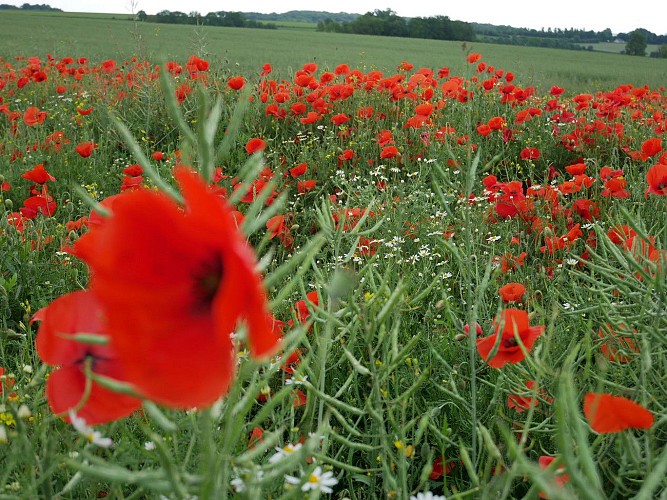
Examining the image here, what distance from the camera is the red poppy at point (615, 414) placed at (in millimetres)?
734

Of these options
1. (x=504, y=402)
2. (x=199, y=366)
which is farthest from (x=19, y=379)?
(x=199, y=366)

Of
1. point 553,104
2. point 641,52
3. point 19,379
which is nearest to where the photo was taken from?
point 19,379

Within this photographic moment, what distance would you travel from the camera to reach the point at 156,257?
1.71 ft

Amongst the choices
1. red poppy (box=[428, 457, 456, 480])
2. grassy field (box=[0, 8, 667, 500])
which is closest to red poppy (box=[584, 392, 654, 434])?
grassy field (box=[0, 8, 667, 500])

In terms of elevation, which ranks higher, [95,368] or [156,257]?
[156,257]

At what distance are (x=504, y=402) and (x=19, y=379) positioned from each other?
52.4 inches

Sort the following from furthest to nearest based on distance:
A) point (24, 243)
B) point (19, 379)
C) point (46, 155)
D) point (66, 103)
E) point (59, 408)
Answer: point (66, 103) < point (46, 155) < point (24, 243) < point (19, 379) < point (59, 408)

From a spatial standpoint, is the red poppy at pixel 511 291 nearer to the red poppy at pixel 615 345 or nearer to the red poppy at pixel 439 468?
the red poppy at pixel 615 345

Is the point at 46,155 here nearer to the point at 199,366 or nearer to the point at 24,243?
the point at 24,243

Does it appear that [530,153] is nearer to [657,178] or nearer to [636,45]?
[657,178]

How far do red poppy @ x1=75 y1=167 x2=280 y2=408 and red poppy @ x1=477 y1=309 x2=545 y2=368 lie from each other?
0.83 metres

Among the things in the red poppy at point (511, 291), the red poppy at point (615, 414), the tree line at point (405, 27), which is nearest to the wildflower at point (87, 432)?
the red poppy at point (615, 414)

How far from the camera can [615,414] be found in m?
0.75

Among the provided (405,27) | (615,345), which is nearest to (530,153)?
(615,345)
